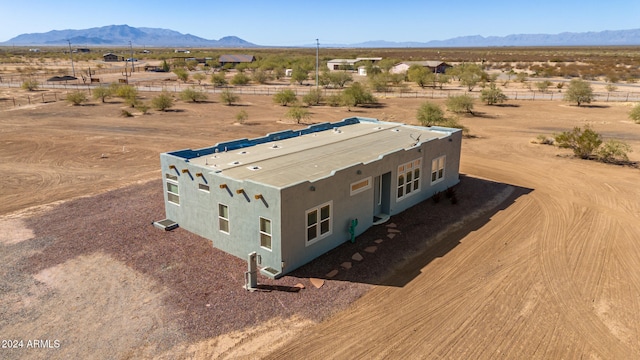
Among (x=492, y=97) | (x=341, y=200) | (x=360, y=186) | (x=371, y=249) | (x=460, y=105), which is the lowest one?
(x=371, y=249)

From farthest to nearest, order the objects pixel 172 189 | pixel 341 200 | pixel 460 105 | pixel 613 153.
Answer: pixel 460 105, pixel 613 153, pixel 172 189, pixel 341 200

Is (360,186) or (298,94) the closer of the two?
(360,186)

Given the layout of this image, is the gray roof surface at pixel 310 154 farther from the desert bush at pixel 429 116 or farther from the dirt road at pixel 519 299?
the desert bush at pixel 429 116

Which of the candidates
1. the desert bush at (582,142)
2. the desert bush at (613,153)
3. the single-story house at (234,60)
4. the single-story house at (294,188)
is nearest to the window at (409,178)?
the single-story house at (294,188)

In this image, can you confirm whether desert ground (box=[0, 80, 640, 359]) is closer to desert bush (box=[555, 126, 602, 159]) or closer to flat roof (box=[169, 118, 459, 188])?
flat roof (box=[169, 118, 459, 188])

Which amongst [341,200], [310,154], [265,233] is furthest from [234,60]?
[265,233]

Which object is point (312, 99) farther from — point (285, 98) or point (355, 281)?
point (355, 281)

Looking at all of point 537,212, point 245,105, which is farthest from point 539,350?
point 245,105
